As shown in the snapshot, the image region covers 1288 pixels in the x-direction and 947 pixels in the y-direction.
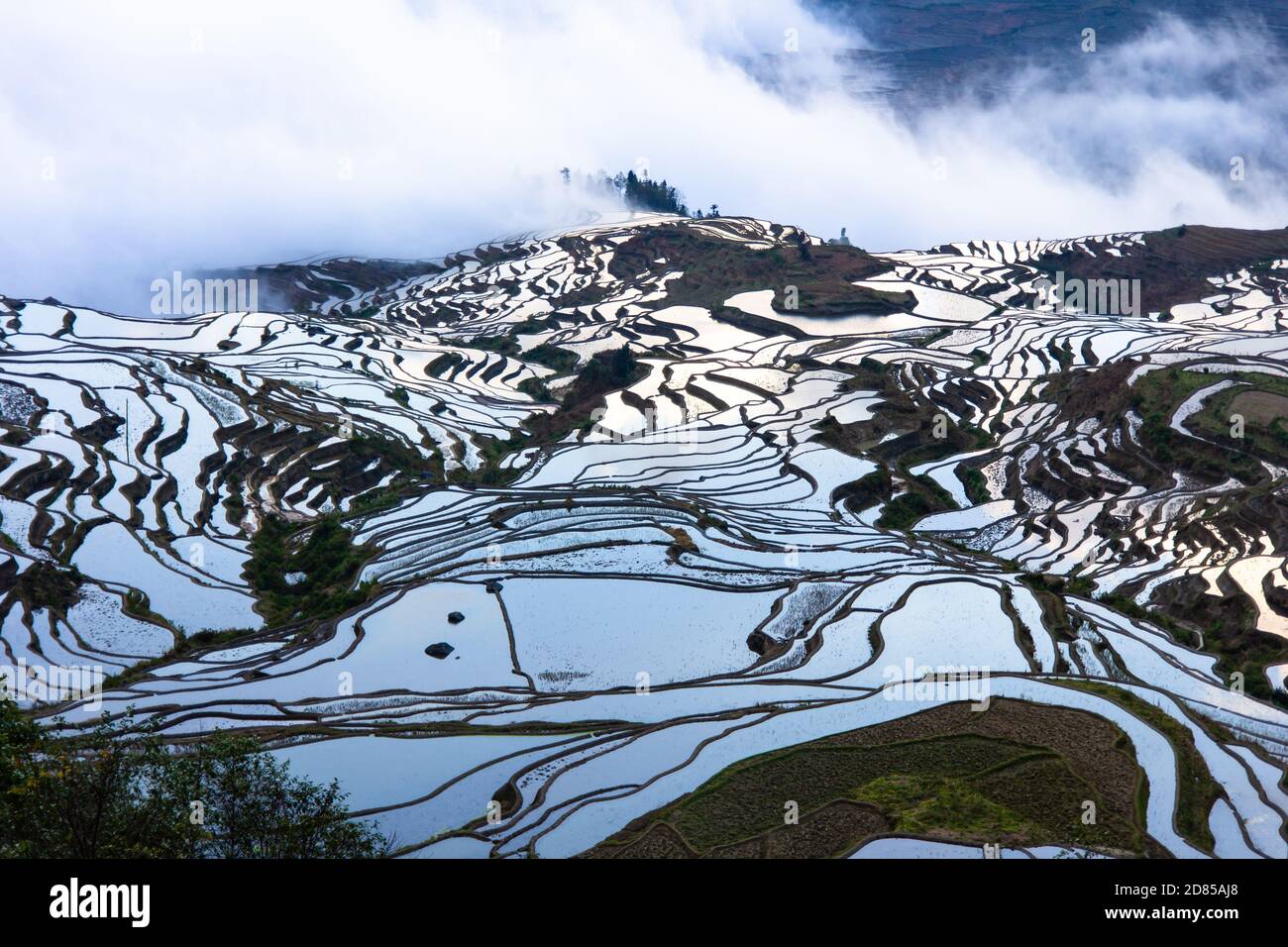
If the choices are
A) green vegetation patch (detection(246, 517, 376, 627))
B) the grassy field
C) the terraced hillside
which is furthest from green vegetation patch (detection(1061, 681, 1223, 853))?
green vegetation patch (detection(246, 517, 376, 627))

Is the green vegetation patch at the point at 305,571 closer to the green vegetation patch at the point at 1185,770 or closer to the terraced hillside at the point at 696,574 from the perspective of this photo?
the terraced hillside at the point at 696,574

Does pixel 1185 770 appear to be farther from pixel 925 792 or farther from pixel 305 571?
pixel 305 571

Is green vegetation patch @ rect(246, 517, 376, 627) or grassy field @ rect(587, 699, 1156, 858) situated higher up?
green vegetation patch @ rect(246, 517, 376, 627)

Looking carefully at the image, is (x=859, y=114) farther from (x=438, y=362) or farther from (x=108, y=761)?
(x=108, y=761)

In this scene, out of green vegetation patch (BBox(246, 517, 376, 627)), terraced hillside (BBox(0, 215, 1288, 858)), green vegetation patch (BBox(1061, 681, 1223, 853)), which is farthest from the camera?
green vegetation patch (BBox(246, 517, 376, 627))

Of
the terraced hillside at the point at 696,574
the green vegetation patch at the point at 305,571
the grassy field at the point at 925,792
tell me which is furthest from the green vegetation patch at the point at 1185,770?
the green vegetation patch at the point at 305,571

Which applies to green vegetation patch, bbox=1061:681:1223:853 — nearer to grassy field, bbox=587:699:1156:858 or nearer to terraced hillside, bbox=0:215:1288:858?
terraced hillside, bbox=0:215:1288:858

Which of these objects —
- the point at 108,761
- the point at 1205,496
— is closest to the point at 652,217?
the point at 1205,496

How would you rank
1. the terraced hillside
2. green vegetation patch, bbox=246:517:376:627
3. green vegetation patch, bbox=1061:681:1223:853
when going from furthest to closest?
green vegetation patch, bbox=246:517:376:627 < the terraced hillside < green vegetation patch, bbox=1061:681:1223:853
